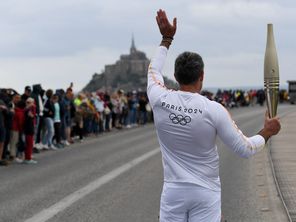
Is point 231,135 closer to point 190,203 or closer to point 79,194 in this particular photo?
point 190,203

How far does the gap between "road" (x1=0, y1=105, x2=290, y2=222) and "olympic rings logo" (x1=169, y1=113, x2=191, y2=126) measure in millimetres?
4780

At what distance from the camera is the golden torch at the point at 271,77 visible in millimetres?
3994

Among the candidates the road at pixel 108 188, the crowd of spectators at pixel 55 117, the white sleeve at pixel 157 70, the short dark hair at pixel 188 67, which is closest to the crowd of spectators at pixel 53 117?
the crowd of spectators at pixel 55 117

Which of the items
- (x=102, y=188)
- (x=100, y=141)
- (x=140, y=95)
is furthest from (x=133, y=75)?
(x=102, y=188)

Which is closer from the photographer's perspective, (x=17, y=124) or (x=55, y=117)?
(x=17, y=124)

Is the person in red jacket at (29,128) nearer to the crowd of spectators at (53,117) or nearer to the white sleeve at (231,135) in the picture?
the crowd of spectators at (53,117)

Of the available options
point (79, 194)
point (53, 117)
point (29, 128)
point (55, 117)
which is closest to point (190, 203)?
point (79, 194)

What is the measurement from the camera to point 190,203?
13.8 feet

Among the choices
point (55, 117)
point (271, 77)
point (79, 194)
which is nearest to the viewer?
point (271, 77)

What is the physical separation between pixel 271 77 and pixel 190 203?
36.5 inches

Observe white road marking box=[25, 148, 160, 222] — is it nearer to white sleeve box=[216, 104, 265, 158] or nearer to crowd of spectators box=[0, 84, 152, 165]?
crowd of spectators box=[0, 84, 152, 165]

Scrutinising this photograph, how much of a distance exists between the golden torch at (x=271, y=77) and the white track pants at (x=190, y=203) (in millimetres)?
654

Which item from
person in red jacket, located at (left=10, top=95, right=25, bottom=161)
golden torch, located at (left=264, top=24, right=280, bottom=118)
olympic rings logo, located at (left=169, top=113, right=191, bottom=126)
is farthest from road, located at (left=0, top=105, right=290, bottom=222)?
golden torch, located at (left=264, top=24, right=280, bottom=118)

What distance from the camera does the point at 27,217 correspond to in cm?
920
